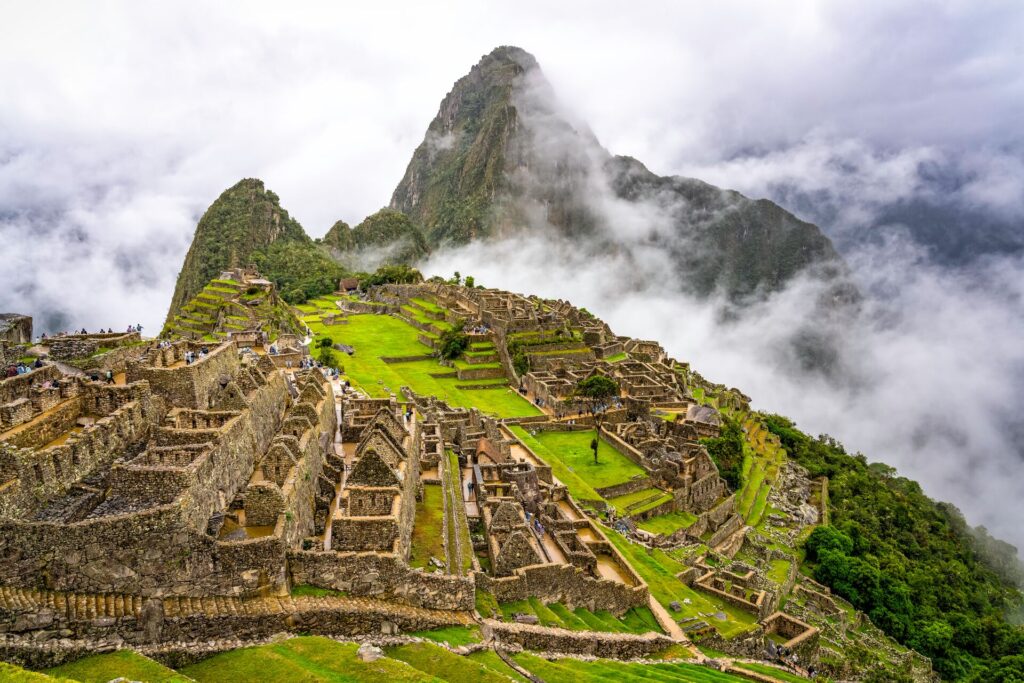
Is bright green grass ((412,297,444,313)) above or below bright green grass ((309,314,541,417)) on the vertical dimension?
above

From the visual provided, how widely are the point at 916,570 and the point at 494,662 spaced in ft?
143

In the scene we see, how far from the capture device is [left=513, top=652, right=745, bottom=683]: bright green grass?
14969mm

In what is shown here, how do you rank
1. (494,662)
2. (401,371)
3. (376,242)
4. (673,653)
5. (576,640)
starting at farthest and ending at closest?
(376,242) < (401,371) < (673,653) < (576,640) < (494,662)

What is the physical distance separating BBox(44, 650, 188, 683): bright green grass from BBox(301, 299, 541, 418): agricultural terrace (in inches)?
1127

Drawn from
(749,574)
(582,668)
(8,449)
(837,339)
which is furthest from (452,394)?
(837,339)

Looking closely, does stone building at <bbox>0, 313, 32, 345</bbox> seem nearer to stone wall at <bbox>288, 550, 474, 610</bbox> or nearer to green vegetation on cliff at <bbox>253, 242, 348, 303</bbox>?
stone wall at <bbox>288, 550, 474, 610</bbox>

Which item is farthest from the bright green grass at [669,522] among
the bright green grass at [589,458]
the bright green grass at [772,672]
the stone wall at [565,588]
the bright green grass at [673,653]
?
the bright green grass at [673,653]

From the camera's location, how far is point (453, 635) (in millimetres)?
14711

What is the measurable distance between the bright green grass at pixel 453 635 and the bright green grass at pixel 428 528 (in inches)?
80.6

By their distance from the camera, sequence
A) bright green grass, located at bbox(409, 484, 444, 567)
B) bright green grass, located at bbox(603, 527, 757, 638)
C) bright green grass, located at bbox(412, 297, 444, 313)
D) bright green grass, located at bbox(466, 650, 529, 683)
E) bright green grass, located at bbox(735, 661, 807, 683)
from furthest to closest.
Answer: bright green grass, located at bbox(412, 297, 444, 313), bright green grass, located at bbox(603, 527, 757, 638), bright green grass, located at bbox(735, 661, 807, 683), bright green grass, located at bbox(409, 484, 444, 567), bright green grass, located at bbox(466, 650, 529, 683)

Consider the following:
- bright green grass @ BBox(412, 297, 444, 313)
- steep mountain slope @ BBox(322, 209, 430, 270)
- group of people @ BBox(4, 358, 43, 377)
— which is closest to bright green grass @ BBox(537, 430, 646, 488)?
group of people @ BBox(4, 358, 43, 377)

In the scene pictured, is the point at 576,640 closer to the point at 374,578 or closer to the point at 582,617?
the point at 582,617

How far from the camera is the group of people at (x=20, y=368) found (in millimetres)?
19750

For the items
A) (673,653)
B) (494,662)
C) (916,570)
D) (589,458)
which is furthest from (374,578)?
(916,570)
